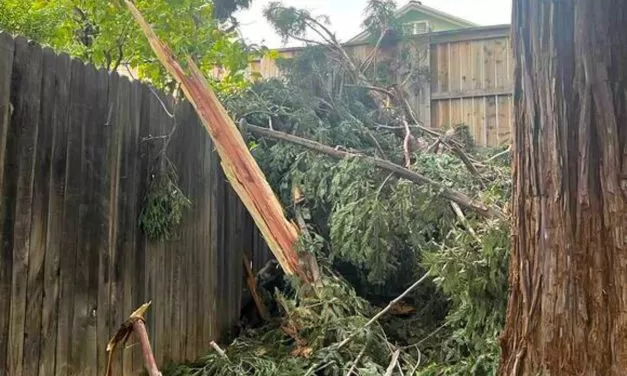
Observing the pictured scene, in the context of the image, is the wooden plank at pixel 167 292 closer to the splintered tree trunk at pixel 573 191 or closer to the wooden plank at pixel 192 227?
the wooden plank at pixel 192 227

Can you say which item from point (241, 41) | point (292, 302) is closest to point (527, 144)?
point (292, 302)

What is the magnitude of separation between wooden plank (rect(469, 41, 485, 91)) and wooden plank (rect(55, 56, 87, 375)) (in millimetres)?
4557

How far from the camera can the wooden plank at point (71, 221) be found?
2.34 meters

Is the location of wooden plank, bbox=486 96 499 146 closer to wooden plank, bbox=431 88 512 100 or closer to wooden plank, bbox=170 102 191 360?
wooden plank, bbox=431 88 512 100

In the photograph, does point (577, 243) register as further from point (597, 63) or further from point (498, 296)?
point (498, 296)

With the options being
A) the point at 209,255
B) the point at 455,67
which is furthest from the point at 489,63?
the point at 209,255

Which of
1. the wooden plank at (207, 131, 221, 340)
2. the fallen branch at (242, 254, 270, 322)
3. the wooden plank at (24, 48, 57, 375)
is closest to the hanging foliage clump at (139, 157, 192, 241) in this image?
the wooden plank at (207, 131, 221, 340)

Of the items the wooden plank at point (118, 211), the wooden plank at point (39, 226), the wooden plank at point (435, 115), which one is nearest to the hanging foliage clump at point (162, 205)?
the wooden plank at point (118, 211)

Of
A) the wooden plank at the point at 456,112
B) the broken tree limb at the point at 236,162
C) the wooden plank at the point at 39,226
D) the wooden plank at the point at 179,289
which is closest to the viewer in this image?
the wooden plank at the point at 39,226

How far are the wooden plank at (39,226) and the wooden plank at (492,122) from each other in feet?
15.4

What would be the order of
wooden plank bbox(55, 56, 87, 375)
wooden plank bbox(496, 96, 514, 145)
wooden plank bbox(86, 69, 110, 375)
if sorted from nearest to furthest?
wooden plank bbox(55, 56, 87, 375), wooden plank bbox(86, 69, 110, 375), wooden plank bbox(496, 96, 514, 145)

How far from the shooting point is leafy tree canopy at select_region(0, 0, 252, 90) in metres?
4.05

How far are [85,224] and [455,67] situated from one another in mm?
4702

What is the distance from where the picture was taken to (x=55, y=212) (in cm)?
229
